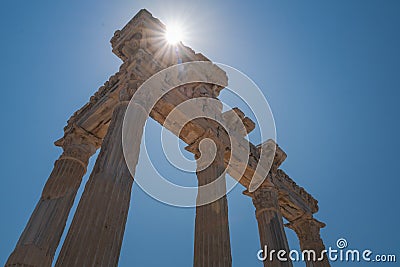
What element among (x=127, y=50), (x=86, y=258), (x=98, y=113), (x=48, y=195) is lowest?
(x=86, y=258)

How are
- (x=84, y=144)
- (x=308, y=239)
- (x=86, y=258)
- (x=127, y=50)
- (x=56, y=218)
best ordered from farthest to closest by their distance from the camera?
(x=308, y=239)
(x=84, y=144)
(x=127, y=50)
(x=56, y=218)
(x=86, y=258)

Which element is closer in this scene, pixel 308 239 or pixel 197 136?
pixel 197 136

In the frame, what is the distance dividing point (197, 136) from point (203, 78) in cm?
496

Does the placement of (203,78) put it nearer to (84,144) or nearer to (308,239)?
(84,144)

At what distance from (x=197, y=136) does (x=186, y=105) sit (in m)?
2.33

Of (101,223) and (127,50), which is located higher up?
A: (127,50)

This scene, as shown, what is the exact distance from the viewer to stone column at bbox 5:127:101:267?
19312mm

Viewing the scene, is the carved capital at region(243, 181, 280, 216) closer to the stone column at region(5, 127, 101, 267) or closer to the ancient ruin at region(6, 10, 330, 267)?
the ancient ruin at region(6, 10, 330, 267)

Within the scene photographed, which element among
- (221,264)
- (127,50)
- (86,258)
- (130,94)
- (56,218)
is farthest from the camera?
(127,50)

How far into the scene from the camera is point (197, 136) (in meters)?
24.0

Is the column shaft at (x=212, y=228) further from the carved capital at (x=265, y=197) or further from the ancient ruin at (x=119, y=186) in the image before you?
the carved capital at (x=265, y=197)

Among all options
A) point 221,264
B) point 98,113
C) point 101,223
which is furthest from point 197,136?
point 101,223

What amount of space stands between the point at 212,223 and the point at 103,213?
20.8ft

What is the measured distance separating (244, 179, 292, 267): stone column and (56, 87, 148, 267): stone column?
12785mm
